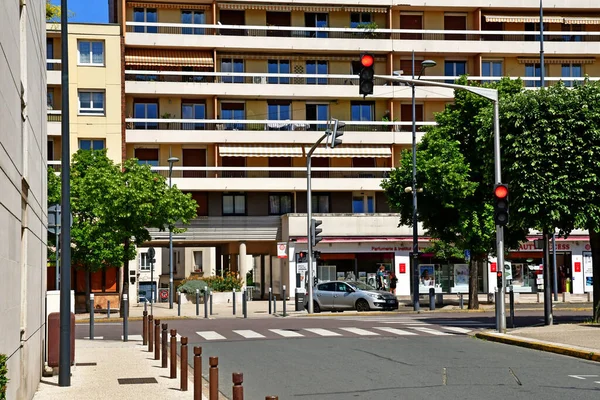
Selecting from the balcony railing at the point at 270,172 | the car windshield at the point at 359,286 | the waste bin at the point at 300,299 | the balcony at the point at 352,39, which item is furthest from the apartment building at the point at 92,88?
the car windshield at the point at 359,286

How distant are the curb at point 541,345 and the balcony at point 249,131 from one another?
32457mm

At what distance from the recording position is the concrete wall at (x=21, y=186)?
28.0 feet

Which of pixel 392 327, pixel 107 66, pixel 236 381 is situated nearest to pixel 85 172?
pixel 107 66

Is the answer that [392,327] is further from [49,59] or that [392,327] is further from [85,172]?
[49,59]

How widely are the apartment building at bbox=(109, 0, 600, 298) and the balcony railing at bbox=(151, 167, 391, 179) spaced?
0.08 meters

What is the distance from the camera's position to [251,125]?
55250 millimetres

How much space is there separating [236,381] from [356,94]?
48.2m

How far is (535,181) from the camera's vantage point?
996 inches

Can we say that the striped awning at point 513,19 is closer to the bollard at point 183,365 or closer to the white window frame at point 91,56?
the white window frame at point 91,56

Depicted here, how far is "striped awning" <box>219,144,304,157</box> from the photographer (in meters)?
54.3

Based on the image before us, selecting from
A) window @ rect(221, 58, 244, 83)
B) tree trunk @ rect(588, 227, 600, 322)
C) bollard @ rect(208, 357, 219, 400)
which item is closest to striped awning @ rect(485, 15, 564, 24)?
window @ rect(221, 58, 244, 83)

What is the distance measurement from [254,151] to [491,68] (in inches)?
623

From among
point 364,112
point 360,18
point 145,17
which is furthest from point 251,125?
point 360,18

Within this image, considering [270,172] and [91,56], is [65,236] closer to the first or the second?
[91,56]
